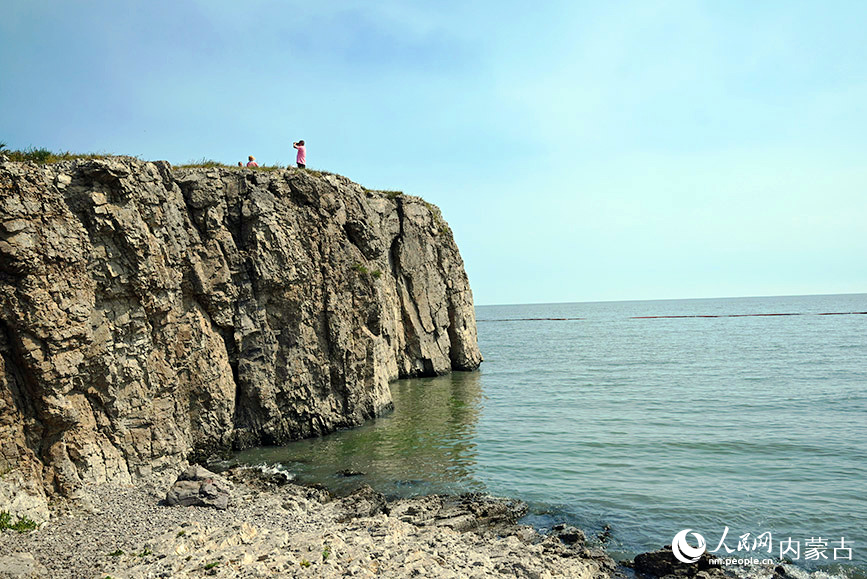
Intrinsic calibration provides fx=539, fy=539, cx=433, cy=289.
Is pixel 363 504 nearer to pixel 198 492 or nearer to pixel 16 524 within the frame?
pixel 198 492

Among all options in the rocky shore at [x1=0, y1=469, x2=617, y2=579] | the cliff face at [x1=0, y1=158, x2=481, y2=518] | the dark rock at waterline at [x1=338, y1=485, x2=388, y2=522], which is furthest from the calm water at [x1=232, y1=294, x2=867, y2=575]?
the cliff face at [x1=0, y1=158, x2=481, y2=518]

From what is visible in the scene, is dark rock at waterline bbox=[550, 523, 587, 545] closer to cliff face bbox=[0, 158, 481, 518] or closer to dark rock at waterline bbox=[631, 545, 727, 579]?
dark rock at waterline bbox=[631, 545, 727, 579]

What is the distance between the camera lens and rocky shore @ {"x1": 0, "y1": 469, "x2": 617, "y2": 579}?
11125 mm

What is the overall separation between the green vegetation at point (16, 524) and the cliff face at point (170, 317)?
0.41 metres

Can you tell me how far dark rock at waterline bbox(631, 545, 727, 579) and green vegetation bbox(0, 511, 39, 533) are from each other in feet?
47.8

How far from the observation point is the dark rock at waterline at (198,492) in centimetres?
1513

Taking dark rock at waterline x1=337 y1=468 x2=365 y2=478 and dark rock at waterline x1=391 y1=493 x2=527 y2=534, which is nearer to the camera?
dark rock at waterline x1=391 y1=493 x2=527 y2=534

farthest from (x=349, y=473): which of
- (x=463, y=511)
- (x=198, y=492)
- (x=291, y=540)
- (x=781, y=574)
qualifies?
(x=781, y=574)

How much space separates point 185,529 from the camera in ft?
43.2

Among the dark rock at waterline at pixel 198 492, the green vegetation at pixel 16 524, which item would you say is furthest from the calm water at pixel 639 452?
the green vegetation at pixel 16 524

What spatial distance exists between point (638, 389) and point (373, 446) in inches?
860

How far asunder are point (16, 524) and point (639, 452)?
805 inches

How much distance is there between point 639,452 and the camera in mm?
21828

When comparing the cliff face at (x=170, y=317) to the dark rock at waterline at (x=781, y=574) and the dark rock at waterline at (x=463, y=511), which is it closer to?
the dark rock at waterline at (x=463, y=511)
